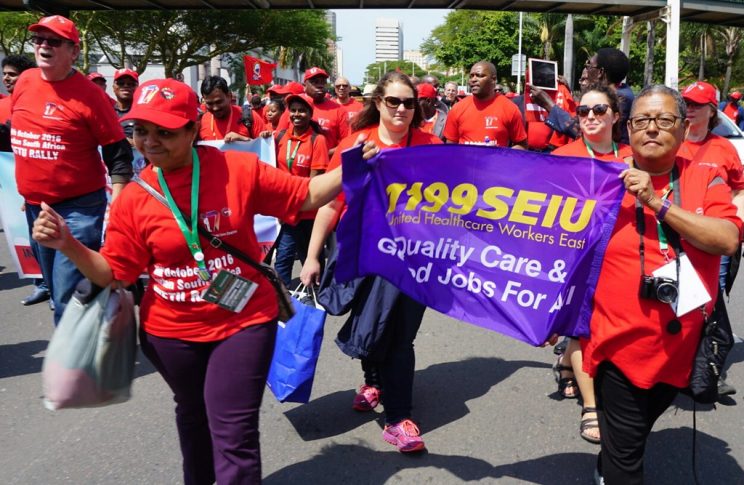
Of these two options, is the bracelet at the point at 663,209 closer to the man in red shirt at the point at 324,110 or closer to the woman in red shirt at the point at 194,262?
the woman in red shirt at the point at 194,262

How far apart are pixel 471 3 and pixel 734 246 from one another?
10.9 meters

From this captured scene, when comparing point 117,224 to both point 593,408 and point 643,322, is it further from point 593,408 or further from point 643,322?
point 593,408

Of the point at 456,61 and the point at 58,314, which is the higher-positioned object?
the point at 456,61

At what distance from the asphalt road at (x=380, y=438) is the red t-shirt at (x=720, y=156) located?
1364 millimetres

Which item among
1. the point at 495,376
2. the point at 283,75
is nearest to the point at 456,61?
the point at 283,75

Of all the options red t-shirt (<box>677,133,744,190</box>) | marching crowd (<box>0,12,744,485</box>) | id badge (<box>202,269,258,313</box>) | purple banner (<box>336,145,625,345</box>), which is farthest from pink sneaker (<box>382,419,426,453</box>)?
red t-shirt (<box>677,133,744,190</box>)

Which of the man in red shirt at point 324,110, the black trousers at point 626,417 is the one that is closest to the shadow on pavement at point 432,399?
the black trousers at point 626,417

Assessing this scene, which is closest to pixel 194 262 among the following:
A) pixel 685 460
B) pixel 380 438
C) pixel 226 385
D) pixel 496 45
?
pixel 226 385

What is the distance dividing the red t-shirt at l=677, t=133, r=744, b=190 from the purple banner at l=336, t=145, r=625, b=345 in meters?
1.56

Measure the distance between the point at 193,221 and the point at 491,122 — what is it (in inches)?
177

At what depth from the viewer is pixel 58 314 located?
13.1 ft

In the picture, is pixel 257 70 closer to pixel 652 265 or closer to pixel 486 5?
pixel 486 5

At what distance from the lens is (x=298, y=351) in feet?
11.0

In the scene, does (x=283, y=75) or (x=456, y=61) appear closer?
(x=456, y=61)
